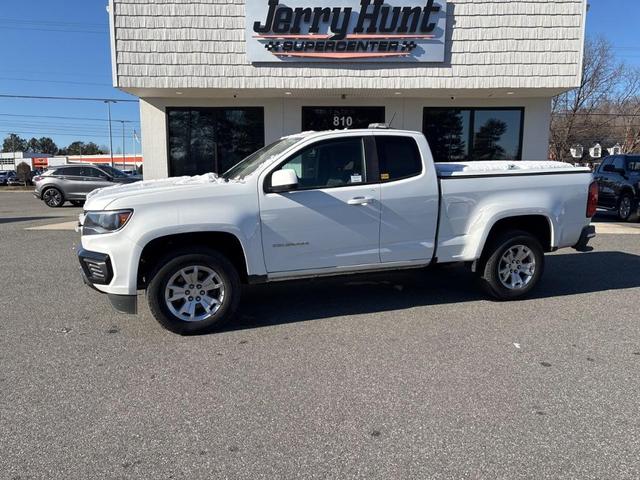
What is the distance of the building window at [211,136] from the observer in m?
13.1

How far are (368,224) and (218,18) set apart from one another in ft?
27.0

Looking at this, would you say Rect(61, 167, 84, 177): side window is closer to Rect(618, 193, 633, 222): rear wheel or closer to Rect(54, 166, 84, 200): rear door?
Rect(54, 166, 84, 200): rear door

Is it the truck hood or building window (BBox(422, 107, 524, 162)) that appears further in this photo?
building window (BBox(422, 107, 524, 162))

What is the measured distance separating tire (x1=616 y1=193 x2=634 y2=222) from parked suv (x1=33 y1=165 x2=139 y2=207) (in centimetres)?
1653

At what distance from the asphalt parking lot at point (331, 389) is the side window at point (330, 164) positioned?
4.63 feet

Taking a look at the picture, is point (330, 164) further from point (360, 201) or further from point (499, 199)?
point (499, 199)

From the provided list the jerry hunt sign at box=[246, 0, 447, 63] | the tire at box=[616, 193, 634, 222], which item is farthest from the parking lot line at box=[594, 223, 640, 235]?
the jerry hunt sign at box=[246, 0, 447, 63]

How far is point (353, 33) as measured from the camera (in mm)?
11477

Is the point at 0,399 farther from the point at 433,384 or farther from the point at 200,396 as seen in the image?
the point at 433,384

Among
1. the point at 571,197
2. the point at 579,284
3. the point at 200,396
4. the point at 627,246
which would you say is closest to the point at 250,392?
the point at 200,396

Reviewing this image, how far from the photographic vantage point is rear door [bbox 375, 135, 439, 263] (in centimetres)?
521

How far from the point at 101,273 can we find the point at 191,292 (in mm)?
810

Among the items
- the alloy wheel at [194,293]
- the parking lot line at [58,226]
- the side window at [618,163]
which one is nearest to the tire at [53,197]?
the parking lot line at [58,226]

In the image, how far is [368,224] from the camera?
5.15 meters
